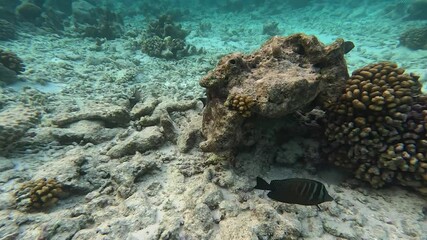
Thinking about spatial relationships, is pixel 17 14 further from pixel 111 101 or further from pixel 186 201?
pixel 186 201

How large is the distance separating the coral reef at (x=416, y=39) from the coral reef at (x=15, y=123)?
13.9 meters

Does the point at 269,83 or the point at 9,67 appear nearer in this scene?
the point at 269,83

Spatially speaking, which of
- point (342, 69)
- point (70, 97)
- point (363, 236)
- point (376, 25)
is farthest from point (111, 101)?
point (376, 25)

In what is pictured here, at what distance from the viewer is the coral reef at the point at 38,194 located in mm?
3301

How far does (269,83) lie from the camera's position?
3.07m

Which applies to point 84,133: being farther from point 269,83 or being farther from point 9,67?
point 9,67

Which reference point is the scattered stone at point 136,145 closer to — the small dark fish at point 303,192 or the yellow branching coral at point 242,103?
the yellow branching coral at point 242,103

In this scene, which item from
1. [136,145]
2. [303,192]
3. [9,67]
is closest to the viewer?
[303,192]

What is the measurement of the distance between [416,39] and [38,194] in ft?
46.2

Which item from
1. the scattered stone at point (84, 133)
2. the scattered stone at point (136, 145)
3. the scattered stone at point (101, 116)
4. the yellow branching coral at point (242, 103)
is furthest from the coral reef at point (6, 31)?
the yellow branching coral at point (242, 103)

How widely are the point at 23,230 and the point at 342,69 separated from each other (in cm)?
461

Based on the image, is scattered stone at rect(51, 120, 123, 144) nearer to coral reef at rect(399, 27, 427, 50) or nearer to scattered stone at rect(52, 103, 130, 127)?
scattered stone at rect(52, 103, 130, 127)

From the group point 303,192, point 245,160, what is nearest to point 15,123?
point 245,160

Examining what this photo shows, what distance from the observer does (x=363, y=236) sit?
9.39 ft
